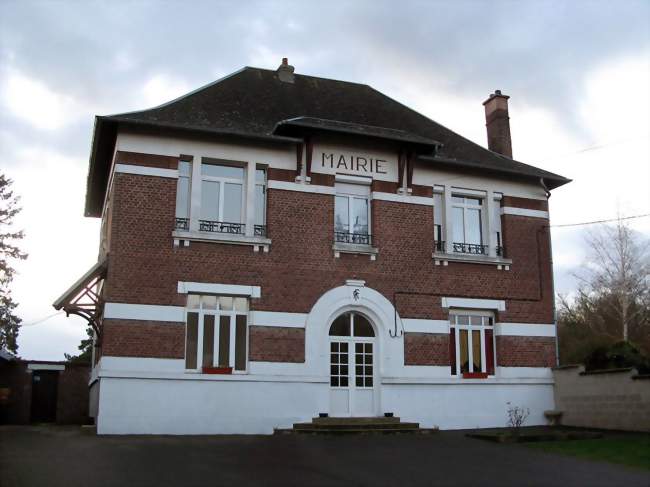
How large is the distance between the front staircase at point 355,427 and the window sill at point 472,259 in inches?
154

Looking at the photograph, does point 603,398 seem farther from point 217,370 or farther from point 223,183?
point 223,183

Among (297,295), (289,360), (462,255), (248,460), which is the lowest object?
(248,460)

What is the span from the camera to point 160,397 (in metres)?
14.8

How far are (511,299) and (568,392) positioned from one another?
255cm

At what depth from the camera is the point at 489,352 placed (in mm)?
17875

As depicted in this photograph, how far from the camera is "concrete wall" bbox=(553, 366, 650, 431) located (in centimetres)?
1541

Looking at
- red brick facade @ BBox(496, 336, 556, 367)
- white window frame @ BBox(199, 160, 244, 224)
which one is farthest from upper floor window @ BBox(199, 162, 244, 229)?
red brick facade @ BBox(496, 336, 556, 367)

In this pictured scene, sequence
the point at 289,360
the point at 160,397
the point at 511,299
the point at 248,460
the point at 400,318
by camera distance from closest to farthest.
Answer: the point at 248,460 < the point at 160,397 < the point at 289,360 < the point at 400,318 < the point at 511,299

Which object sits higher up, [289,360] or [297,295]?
[297,295]

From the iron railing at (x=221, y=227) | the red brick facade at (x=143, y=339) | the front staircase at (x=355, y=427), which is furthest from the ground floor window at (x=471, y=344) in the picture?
the red brick facade at (x=143, y=339)

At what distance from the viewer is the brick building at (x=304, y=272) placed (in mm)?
15234

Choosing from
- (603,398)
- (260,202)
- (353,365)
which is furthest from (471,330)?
(260,202)

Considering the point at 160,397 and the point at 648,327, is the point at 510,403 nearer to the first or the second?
the point at 160,397

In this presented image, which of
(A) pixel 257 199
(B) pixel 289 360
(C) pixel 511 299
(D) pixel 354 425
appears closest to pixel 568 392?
(C) pixel 511 299
